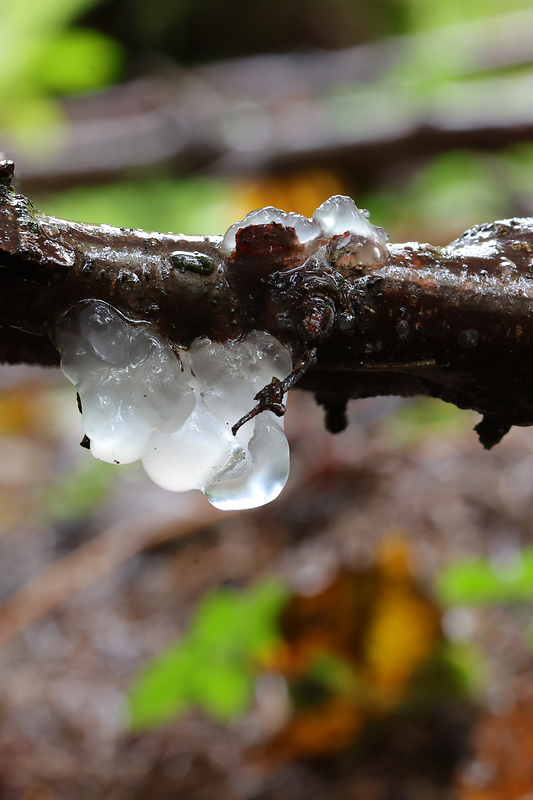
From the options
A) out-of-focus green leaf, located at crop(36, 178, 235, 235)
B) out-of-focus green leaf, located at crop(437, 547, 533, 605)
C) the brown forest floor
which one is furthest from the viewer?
out-of-focus green leaf, located at crop(36, 178, 235, 235)

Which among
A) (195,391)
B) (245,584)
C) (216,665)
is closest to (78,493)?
(245,584)

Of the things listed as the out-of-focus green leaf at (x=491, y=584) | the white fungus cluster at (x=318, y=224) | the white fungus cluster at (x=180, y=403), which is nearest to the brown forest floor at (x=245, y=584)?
the out-of-focus green leaf at (x=491, y=584)

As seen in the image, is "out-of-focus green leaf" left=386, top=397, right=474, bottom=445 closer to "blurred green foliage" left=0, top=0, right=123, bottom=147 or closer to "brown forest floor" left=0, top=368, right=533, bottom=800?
"brown forest floor" left=0, top=368, right=533, bottom=800

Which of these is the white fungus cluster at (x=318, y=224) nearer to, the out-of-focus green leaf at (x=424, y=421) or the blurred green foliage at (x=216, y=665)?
the blurred green foliage at (x=216, y=665)

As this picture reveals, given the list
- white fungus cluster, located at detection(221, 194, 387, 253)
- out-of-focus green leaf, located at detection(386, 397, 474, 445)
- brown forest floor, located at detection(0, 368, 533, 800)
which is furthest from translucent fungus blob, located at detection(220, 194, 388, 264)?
out-of-focus green leaf, located at detection(386, 397, 474, 445)

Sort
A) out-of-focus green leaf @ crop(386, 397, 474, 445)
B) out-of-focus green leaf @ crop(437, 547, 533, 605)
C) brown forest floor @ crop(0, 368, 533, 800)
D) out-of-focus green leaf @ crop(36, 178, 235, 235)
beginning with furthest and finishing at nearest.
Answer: out-of-focus green leaf @ crop(36, 178, 235, 235) < out-of-focus green leaf @ crop(386, 397, 474, 445) < brown forest floor @ crop(0, 368, 533, 800) < out-of-focus green leaf @ crop(437, 547, 533, 605)

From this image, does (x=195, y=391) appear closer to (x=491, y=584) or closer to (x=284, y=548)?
(x=491, y=584)

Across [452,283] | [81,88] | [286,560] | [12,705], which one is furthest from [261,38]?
[452,283]
